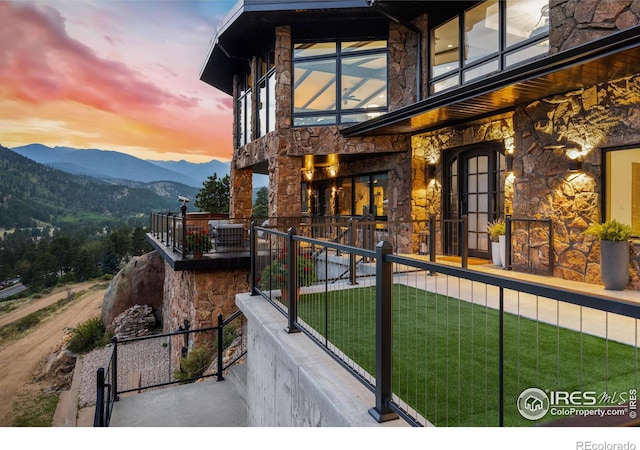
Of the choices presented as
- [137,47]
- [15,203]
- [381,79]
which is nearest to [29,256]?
[15,203]

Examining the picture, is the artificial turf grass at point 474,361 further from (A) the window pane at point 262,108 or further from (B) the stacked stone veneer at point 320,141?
(A) the window pane at point 262,108

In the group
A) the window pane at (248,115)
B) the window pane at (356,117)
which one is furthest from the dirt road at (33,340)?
the window pane at (356,117)

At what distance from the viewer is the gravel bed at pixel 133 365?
358 inches

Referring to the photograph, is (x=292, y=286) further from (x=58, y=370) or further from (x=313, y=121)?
(x=58, y=370)

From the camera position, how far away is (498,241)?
7.18 meters

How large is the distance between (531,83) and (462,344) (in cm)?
402

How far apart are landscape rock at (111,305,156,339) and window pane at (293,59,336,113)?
8.18 metres

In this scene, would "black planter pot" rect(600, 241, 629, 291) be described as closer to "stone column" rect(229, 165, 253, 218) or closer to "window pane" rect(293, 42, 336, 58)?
"window pane" rect(293, 42, 336, 58)

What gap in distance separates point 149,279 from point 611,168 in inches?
503

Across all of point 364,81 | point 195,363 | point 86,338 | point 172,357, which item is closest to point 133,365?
point 172,357

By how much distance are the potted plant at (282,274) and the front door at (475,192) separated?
4323mm

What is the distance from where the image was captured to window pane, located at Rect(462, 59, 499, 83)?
24.8 feet

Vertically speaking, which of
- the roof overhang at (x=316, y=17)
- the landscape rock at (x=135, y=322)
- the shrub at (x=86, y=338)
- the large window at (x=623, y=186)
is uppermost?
the roof overhang at (x=316, y=17)
